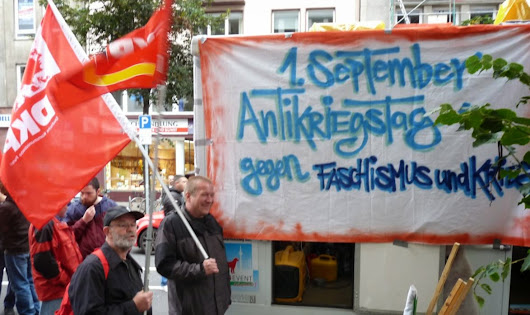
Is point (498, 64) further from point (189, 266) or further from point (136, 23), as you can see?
point (136, 23)

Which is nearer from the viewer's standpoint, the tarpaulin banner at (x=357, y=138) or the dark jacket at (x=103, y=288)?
the dark jacket at (x=103, y=288)

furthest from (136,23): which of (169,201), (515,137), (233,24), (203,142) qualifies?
(515,137)

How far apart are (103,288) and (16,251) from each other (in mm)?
3862

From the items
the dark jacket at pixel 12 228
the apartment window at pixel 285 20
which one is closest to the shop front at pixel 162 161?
the apartment window at pixel 285 20

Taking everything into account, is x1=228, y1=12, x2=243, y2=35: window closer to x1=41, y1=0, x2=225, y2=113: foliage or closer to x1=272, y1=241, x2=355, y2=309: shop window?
x1=41, y1=0, x2=225, y2=113: foliage

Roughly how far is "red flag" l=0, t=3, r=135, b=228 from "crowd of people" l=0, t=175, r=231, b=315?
39 cm

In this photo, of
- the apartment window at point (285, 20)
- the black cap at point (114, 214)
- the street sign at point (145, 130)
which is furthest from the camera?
the apartment window at point (285, 20)

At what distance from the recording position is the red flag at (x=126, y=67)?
2584mm

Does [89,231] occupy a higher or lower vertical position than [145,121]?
lower

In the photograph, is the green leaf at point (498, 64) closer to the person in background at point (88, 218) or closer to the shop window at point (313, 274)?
the shop window at point (313, 274)

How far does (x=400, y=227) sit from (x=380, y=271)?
1.37 feet

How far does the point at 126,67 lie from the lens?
269 centimetres

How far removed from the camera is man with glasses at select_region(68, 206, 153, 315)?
2.61m

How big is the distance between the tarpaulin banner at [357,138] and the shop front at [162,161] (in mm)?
14562
